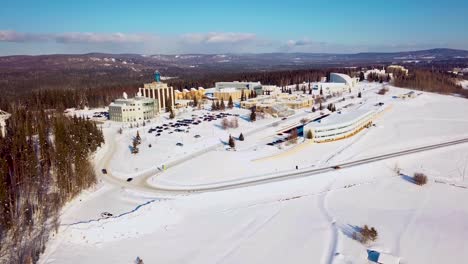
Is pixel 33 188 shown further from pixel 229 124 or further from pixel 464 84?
pixel 464 84

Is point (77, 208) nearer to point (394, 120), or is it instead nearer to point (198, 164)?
point (198, 164)

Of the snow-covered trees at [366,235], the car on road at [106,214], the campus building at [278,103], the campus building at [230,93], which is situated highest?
the campus building at [230,93]

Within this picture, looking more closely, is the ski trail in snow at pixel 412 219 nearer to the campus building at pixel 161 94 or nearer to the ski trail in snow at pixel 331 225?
the ski trail in snow at pixel 331 225

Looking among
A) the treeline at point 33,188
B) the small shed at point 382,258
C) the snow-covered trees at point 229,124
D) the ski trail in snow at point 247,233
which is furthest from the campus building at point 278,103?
the small shed at point 382,258

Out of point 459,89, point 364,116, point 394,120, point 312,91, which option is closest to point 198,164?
point 364,116

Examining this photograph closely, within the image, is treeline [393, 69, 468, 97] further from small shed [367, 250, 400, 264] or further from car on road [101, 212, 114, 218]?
car on road [101, 212, 114, 218]

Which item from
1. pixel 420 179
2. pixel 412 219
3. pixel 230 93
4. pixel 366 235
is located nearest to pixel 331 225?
pixel 366 235
